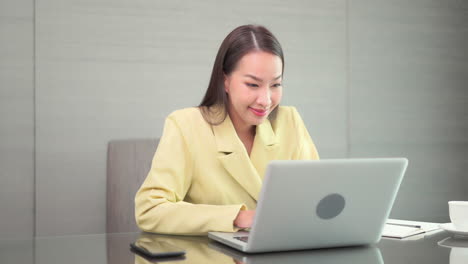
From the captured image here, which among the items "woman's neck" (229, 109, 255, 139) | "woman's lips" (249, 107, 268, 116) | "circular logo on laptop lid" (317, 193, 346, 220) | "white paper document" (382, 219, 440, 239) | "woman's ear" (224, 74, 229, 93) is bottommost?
"white paper document" (382, 219, 440, 239)

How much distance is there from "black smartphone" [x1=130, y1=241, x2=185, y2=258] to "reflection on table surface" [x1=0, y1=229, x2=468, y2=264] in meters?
0.02

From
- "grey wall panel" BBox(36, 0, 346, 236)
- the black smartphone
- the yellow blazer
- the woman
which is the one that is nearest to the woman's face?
the woman

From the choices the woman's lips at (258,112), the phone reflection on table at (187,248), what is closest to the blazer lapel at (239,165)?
the woman's lips at (258,112)

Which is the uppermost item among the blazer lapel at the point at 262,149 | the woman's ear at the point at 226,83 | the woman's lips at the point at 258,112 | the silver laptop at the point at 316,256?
the woman's ear at the point at 226,83

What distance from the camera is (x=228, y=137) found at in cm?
213

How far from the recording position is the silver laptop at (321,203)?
1.31 metres

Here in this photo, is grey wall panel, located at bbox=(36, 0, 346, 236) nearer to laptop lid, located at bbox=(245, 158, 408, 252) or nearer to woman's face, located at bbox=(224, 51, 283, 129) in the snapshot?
woman's face, located at bbox=(224, 51, 283, 129)

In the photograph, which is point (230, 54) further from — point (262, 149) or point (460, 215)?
point (460, 215)

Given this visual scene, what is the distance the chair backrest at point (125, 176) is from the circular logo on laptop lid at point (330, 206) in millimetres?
1517

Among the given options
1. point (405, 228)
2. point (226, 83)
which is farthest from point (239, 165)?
point (405, 228)

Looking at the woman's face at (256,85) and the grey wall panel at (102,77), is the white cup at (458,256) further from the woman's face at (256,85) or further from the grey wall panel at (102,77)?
the grey wall panel at (102,77)

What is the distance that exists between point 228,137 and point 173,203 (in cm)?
41

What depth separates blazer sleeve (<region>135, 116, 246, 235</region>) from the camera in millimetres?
1667

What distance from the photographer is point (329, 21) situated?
3826 mm
